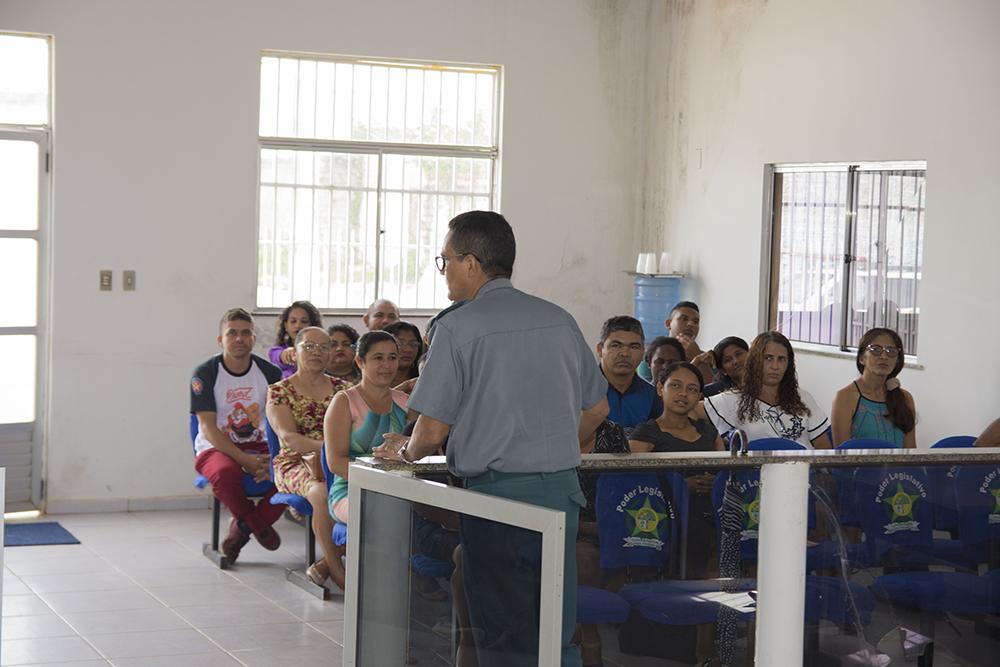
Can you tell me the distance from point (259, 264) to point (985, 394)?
4.64 m

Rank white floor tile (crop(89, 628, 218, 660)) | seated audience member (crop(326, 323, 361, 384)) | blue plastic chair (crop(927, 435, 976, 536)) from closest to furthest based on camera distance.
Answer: blue plastic chair (crop(927, 435, 976, 536)) < white floor tile (crop(89, 628, 218, 660)) < seated audience member (crop(326, 323, 361, 384))

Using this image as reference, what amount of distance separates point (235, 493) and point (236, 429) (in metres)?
0.45

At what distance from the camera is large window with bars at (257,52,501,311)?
8727 millimetres

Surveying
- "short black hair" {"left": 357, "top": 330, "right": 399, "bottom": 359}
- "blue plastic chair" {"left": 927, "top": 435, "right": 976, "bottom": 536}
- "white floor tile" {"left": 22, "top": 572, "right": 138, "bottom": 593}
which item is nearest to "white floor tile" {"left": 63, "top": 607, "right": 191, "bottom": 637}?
"white floor tile" {"left": 22, "top": 572, "right": 138, "bottom": 593}

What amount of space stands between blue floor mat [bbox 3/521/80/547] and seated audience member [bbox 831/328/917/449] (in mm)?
4201

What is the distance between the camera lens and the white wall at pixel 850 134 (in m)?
6.59

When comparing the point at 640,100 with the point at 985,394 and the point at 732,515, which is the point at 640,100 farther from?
the point at 732,515

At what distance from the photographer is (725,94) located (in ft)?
28.2

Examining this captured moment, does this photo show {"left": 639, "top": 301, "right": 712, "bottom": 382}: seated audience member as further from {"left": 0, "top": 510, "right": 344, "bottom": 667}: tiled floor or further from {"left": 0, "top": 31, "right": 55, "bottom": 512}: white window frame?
{"left": 0, "top": 31, "right": 55, "bottom": 512}: white window frame

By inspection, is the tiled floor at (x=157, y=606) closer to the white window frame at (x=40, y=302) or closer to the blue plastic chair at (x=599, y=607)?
the white window frame at (x=40, y=302)

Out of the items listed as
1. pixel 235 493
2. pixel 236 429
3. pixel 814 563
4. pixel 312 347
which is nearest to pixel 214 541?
pixel 235 493

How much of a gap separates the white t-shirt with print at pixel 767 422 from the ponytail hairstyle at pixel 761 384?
0.09 ft

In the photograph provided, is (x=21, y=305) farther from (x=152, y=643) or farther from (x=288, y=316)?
(x=152, y=643)

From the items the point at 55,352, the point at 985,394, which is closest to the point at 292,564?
the point at 55,352
